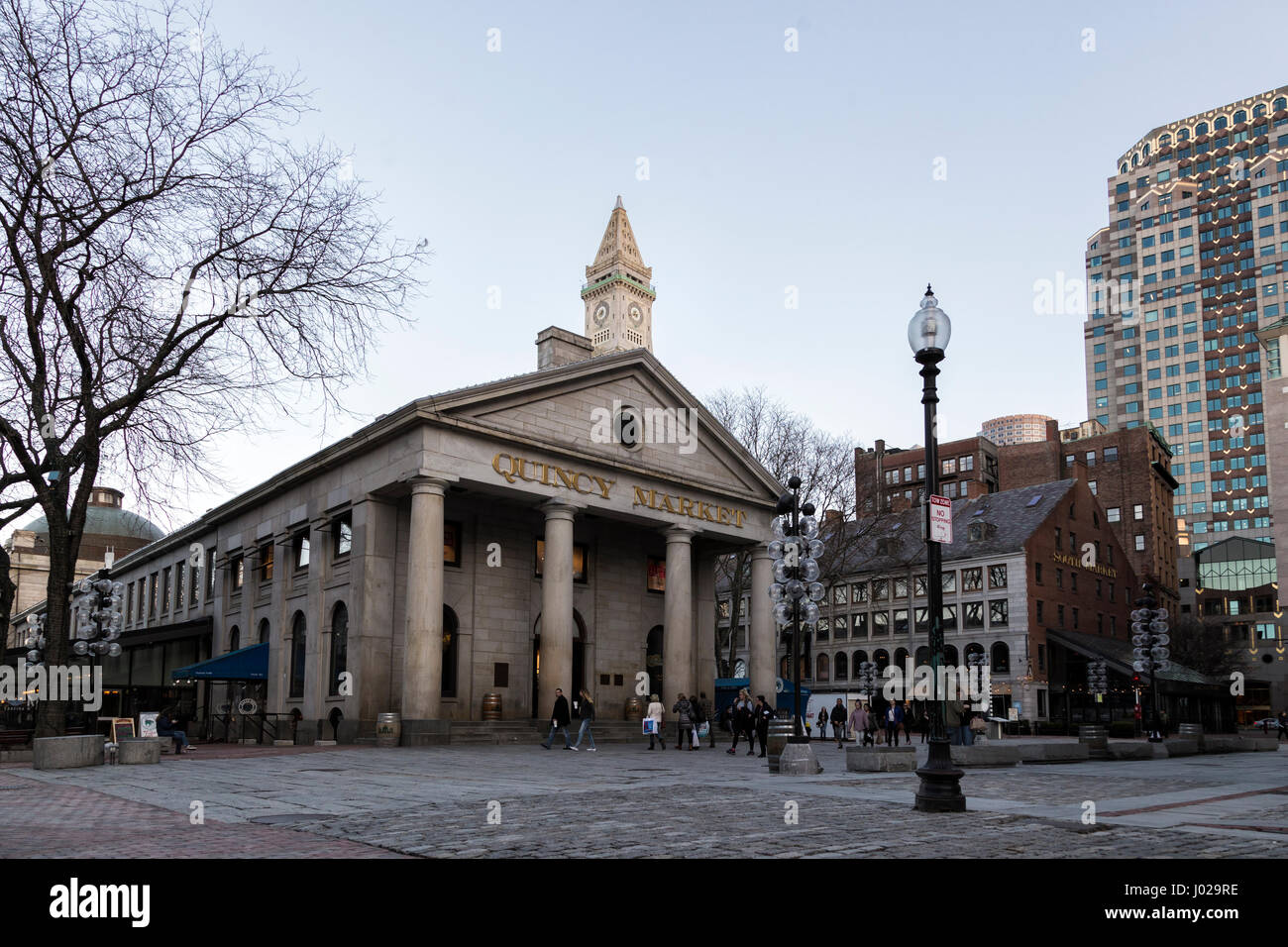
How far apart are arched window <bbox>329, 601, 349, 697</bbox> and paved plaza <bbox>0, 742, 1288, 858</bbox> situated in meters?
15.5

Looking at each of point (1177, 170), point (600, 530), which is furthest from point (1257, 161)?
point (600, 530)

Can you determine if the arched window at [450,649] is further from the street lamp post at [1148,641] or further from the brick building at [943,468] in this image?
the brick building at [943,468]

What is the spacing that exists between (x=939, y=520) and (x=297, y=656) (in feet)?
109

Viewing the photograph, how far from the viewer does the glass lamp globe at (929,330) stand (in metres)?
14.6

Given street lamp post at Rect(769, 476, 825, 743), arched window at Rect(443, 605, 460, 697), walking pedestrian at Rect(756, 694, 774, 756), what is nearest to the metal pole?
street lamp post at Rect(769, 476, 825, 743)

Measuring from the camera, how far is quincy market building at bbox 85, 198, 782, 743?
114 feet

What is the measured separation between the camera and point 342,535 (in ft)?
130

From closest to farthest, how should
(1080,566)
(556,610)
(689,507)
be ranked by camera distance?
(556,610)
(689,507)
(1080,566)

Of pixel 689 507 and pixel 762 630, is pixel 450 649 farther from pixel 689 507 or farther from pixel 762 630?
pixel 762 630

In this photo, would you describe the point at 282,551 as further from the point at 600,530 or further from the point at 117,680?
the point at 117,680

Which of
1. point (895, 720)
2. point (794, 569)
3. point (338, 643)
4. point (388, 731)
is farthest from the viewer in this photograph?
point (338, 643)

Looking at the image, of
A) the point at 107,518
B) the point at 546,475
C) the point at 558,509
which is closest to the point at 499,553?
the point at 558,509
